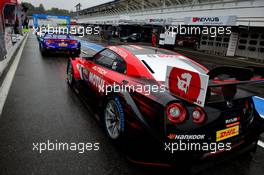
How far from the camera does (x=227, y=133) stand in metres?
2.55

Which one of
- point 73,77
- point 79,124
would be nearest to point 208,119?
point 79,124

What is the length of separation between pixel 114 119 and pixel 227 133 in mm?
1440

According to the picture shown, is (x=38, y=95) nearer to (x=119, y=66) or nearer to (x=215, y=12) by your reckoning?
(x=119, y=66)

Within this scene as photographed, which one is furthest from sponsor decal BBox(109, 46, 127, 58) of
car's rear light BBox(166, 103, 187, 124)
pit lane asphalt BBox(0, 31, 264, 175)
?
car's rear light BBox(166, 103, 187, 124)

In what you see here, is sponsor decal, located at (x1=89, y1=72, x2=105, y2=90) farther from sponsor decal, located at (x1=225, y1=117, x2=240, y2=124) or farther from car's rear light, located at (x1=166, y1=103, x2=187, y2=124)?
sponsor decal, located at (x1=225, y1=117, x2=240, y2=124)

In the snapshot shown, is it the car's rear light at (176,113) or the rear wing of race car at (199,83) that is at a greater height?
the rear wing of race car at (199,83)

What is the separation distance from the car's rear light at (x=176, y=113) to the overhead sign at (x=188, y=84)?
0.11 metres

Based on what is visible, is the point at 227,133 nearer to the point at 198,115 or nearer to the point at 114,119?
the point at 198,115

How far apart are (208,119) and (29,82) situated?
17.9 feet

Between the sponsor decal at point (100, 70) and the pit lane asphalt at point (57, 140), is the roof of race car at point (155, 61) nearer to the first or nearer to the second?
the sponsor decal at point (100, 70)

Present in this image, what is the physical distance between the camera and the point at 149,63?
135 inches

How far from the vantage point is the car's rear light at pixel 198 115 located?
2.35 metres

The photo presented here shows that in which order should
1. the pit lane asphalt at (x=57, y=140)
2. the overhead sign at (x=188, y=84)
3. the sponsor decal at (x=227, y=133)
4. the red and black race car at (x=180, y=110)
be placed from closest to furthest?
the overhead sign at (x=188, y=84), the red and black race car at (x=180, y=110), the sponsor decal at (x=227, y=133), the pit lane asphalt at (x=57, y=140)

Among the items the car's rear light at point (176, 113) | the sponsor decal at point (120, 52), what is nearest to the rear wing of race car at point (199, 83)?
the car's rear light at point (176, 113)
